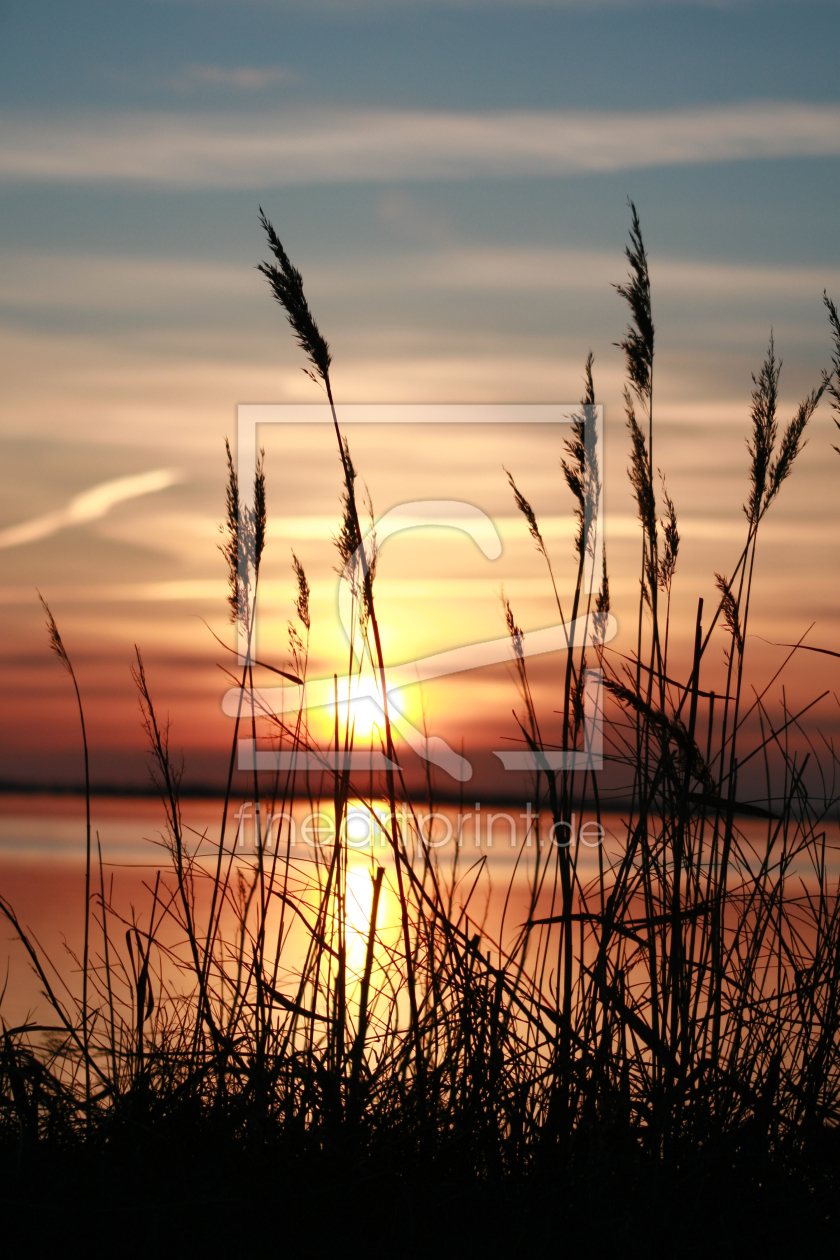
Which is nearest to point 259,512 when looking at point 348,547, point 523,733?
point 348,547

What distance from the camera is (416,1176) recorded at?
1776 mm

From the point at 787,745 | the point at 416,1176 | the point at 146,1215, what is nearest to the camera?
the point at 146,1215

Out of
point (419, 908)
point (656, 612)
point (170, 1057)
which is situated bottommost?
point (170, 1057)

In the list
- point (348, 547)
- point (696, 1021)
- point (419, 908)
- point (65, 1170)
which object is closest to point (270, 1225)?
point (65, 1170)

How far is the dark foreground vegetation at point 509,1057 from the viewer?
5.54 ft

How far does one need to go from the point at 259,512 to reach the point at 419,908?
0.89 metres

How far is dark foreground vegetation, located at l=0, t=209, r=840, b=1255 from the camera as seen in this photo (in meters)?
1.69

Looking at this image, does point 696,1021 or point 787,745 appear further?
point 787,745

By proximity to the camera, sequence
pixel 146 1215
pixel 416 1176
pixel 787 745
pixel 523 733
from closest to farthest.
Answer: pixel 146 1215 < pixel 416 1176 < pixel 523 733 < pixel 787 745

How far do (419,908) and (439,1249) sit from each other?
0.58 m

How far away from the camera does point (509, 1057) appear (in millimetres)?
1979

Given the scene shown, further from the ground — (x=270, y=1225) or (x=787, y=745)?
(x=787, y=745)

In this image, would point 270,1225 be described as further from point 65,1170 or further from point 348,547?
point 348,547

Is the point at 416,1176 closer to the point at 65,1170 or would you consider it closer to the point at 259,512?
the point at 65,1170
